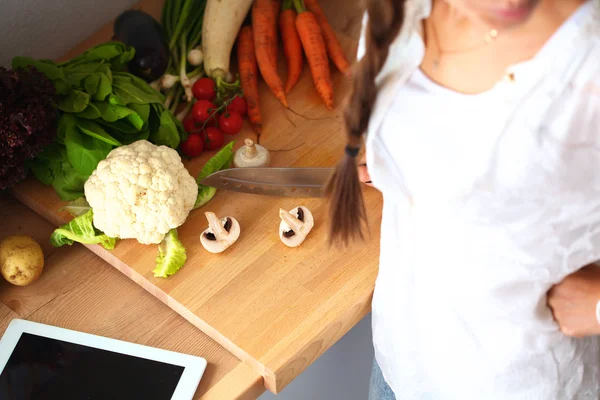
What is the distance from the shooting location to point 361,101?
0.74 meters

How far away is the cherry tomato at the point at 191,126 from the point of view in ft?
3.77

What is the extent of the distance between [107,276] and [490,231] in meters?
0.58

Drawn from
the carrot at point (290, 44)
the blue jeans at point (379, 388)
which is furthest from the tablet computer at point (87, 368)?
the carrot at point (290, 44)

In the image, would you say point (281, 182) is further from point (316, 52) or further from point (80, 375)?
point (80, 375)

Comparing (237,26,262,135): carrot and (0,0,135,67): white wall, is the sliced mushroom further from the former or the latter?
(0,0,135,67): white wall

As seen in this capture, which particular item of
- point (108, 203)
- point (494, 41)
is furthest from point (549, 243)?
point (108, 203)

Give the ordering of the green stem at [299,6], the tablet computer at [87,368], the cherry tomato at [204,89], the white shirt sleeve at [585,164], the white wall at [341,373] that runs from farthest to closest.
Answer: the white wall at [341,373], the green stem at [299,6], the cherry tomato at [204,89], the tablet computer at [87,368], the white shirt sleeve at [585,164]

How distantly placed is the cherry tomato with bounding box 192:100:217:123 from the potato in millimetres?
336

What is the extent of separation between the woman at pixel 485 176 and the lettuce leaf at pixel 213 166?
0.98ft

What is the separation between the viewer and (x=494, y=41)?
27.2 inches

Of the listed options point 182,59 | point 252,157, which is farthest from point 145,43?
point 252,157

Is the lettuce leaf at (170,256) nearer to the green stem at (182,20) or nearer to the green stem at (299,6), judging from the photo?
the green stem at (182,20)

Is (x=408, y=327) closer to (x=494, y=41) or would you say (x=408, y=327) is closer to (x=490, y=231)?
(x=490, y=231)

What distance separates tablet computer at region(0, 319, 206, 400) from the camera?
34.9 inches
